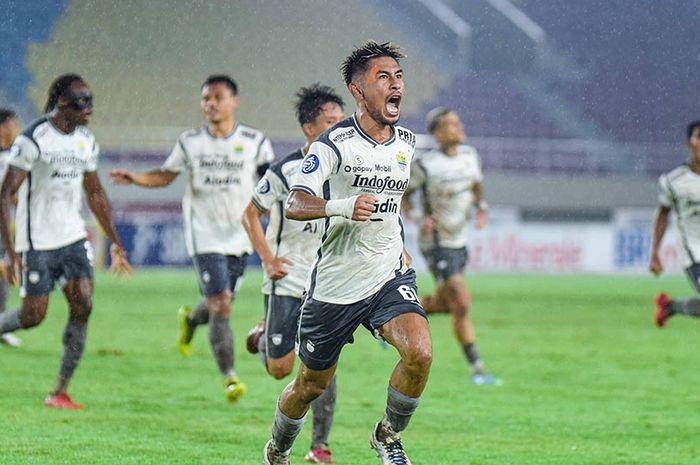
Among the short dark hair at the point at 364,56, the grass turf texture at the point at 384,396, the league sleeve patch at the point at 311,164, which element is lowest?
the grass turf texture at the point at 384,396

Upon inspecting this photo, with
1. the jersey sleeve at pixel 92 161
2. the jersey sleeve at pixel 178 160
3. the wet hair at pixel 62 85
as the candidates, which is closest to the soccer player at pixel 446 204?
the jersey sleeve at pixel 178 160

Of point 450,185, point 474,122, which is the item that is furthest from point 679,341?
point 474,122

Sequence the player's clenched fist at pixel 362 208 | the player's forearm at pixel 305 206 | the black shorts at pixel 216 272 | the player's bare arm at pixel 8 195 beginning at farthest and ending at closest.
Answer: the black shorts at pixel 216 272 < the player's bare arm at pixel 8 195 < the player's forearm at pixel 305 206 < the player's clenched fist at pixel 362 208

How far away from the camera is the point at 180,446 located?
25.3 ft

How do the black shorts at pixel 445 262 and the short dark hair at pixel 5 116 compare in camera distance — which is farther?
the short dark hair at pixel 5 116

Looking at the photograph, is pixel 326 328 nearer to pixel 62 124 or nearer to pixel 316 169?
pixel 316 169

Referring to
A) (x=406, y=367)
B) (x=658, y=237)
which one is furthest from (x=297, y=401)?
(x=658, y=237)

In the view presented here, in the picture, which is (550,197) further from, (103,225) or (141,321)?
(103,225)

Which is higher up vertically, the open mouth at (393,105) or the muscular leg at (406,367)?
the open mouth at (393,105)

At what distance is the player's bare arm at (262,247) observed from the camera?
7.54 meters

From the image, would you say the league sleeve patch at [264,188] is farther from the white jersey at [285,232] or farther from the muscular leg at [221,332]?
the muscular leg at [221,332]

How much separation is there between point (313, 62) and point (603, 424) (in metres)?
16.3

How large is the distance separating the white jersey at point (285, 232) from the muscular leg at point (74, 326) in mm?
1766

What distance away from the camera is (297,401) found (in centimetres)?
646
